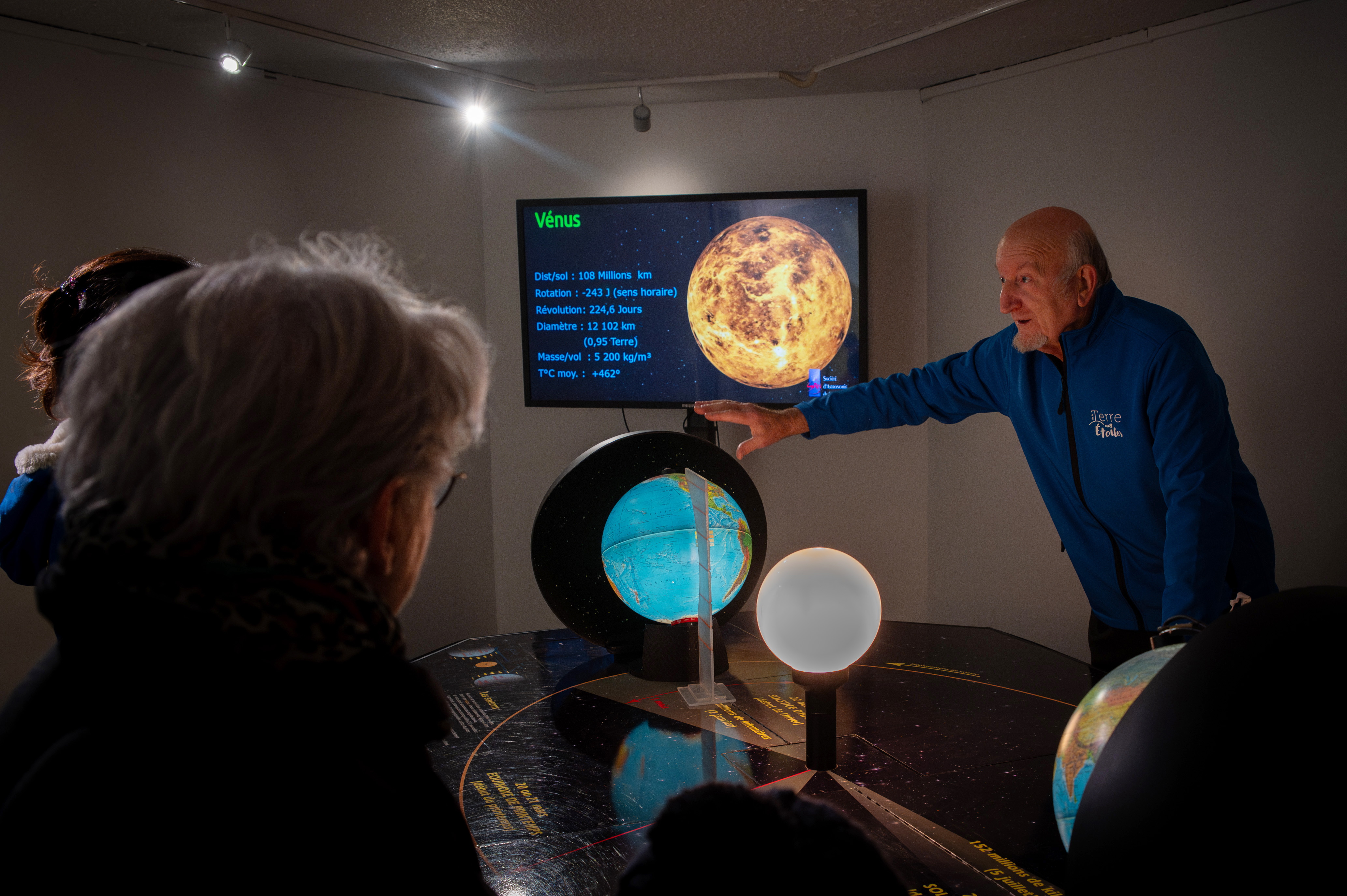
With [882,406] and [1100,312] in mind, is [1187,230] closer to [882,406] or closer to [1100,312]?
[1100,312]

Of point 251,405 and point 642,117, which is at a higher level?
point 642,117

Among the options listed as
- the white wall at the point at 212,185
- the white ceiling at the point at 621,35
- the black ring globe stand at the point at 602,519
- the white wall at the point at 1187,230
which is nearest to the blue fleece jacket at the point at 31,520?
the black ring globe stand at the point at 602,519

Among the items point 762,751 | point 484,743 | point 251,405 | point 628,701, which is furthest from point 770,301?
point 251,405

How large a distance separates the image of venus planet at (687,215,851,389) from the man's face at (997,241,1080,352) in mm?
1352

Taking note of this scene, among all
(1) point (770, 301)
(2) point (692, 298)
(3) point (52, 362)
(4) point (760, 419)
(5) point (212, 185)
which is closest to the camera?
(3) point (52, 362)

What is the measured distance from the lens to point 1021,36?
3.70 metres

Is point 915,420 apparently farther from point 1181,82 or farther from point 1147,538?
point 1181,82

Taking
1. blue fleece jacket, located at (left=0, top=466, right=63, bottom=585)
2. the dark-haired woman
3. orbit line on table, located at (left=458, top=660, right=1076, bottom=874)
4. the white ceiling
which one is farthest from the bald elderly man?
blue fleece jacket, located at (left=0, top=466, right=63, bottom=585)

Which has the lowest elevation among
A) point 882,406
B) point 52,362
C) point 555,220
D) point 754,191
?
point 882,406

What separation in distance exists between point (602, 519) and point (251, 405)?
188 centimetres

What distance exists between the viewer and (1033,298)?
2621mm

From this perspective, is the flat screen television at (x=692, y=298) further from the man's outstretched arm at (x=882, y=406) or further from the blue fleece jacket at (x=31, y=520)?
the blue fleece jacket at (x=31, y=520)

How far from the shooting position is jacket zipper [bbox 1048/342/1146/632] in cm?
262

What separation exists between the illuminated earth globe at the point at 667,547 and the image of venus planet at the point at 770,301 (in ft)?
4.94
